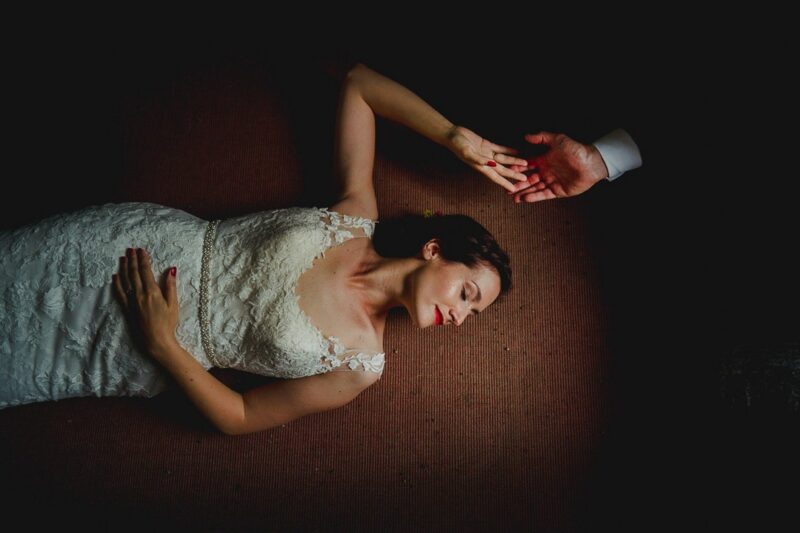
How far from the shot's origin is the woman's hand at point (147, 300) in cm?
144

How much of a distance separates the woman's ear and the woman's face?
24mm

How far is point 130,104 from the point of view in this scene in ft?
6.36

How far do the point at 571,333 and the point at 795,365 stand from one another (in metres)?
0.65

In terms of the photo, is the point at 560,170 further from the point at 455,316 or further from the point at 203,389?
the point at 203,389

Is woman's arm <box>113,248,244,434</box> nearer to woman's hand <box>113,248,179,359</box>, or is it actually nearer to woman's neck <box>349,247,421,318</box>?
woman's hand <box>113,248,179,359</box>

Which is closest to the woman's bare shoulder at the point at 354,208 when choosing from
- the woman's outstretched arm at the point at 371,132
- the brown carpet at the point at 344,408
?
the woman's outstretched arm at the point at 371,132

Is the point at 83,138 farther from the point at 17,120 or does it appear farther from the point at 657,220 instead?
the point at 657,220

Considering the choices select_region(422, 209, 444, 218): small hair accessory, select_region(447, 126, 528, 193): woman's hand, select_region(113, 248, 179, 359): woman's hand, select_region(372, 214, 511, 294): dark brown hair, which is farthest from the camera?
select_region(422, 209, 444, 218): small hair accessory

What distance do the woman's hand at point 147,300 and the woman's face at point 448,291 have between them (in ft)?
2.31

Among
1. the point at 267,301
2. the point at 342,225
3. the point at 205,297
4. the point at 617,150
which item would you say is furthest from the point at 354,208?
the point at 617,150

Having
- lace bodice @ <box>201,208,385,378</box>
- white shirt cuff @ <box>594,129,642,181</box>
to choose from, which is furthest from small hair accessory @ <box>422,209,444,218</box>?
white shirt cuff @ <box>594,129,642,181</box>

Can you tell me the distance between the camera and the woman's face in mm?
1493

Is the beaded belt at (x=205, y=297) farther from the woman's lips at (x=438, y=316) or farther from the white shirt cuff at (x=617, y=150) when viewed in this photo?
Result: the white shirt cuff at (x=617, y=150)

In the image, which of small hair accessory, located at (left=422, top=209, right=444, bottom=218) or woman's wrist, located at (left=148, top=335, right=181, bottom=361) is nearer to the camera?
woman's wrist, located at (left=148, top=335, right=181, bottom=361)
